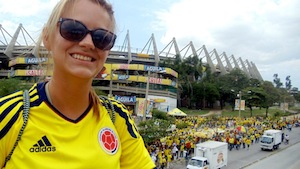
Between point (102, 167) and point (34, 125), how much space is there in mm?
361

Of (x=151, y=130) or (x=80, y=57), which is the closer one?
(x=80, y=57)

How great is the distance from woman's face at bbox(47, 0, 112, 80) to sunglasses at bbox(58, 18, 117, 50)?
2cm

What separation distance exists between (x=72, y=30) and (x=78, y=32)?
28mm

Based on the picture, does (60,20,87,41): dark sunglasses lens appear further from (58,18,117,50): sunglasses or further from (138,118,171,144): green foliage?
(138,118,171,144): green foliage

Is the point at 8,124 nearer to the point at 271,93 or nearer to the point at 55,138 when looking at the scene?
the point at 55,138

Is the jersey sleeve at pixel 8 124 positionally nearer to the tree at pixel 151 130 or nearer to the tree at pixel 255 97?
the tree at pixel 151 130

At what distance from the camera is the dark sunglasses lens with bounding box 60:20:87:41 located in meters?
1.41

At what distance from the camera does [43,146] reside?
1.32m

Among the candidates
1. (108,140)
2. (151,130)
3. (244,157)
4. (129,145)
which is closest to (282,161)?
(244,157)

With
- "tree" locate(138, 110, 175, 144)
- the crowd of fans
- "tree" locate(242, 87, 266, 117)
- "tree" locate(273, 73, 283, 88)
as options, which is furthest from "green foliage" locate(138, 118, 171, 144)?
"tree" locate(273, 73, 283, 88)

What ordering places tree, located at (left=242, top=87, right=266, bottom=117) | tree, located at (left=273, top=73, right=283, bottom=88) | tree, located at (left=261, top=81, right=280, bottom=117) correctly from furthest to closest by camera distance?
1. tree, located at (left=273, top=73, right=283, bottom=88)
2. tree, located at (left=261, top=81, right=280, bottom=117)
3. tree, located at (left=242, top=87, right=266, bottom=117)

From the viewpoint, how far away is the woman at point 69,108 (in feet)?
4.23

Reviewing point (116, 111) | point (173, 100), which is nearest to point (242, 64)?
point (173, 100)

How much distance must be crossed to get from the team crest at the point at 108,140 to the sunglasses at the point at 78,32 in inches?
16.7
